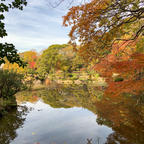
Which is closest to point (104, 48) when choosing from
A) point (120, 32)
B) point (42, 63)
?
point (120, 32)

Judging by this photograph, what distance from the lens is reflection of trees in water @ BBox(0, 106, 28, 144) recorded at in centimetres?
620

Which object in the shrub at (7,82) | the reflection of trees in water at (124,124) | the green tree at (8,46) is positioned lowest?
the reflection of trees in water at (124,124)

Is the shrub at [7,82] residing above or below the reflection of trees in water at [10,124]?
above

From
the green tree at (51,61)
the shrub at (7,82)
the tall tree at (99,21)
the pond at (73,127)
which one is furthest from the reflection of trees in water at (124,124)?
Answer: the green tree at (51,61)

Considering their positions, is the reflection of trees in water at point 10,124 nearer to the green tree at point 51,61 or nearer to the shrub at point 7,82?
the shrub at point 7,82

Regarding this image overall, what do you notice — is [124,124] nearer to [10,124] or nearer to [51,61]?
[10,124]

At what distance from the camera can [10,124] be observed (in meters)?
7.81

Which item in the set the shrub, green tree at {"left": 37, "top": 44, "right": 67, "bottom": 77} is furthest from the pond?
green tree at {"left": 37, "top": 44, "right": 67, "bottom": 77}

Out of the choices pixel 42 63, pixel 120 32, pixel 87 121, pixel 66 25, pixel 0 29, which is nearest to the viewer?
pixel 0 29

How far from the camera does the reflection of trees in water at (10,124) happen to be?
6.20 meters

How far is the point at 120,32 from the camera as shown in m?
6.03

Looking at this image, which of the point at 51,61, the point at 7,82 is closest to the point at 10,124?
the point at 7,82

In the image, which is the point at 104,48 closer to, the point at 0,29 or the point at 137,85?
the point at 137,85

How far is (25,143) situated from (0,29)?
15.9 feet
